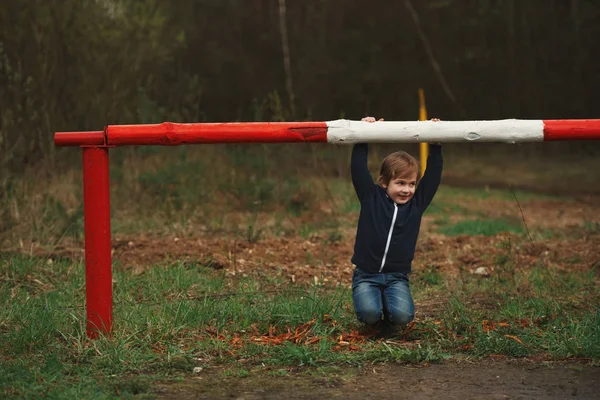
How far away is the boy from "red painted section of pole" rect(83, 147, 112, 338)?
1.20 m

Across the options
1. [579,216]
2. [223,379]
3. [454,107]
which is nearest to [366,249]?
[223,379]

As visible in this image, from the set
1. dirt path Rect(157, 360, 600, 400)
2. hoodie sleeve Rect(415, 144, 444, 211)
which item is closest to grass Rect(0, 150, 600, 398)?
dirt path Rect(157, 360, 600, 400)

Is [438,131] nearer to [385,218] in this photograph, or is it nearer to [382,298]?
[385,218]

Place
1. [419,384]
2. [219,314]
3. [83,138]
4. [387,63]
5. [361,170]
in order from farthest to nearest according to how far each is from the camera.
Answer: [387,63], [219,314], [361,170], [83,138], [419,384]

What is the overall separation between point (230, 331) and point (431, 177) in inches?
49.4

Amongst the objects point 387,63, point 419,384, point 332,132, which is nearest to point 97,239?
point 332,132

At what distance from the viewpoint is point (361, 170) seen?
15.0ft

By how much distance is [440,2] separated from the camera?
15000mm

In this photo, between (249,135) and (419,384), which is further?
(249,135)

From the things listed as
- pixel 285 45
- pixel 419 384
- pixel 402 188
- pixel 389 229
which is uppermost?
pixel 285 45

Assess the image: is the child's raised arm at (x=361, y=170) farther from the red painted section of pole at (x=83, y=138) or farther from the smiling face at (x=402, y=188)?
the red painted section of pole at (x=83, y=138)

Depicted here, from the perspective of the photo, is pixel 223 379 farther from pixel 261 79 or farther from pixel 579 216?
pixel 261 79

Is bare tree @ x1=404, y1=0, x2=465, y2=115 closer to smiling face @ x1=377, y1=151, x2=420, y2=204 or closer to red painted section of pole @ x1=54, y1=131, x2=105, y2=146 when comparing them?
smiling face @ x1=377, y1=151, x2=420, y2=204

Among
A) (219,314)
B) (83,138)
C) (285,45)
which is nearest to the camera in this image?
(83,138)
